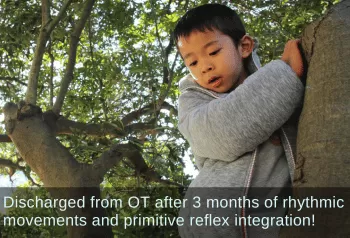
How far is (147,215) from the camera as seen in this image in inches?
147

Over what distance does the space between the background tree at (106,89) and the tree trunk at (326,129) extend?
8.42 feet

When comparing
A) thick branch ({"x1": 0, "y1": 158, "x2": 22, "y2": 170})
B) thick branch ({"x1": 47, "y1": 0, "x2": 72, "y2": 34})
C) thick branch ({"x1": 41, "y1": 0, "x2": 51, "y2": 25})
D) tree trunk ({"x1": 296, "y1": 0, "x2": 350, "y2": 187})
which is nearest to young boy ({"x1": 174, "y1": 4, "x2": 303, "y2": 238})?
tree trunk ({"x1": 296, "y1": 0, "x2": 350, "y2": 187})

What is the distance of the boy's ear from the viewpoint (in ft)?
5.26

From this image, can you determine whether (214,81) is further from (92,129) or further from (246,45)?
(92,129)

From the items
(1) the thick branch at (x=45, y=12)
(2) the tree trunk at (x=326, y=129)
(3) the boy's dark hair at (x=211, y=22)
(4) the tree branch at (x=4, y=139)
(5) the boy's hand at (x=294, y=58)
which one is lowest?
(2) the tree trunk at (x=326, y=129)

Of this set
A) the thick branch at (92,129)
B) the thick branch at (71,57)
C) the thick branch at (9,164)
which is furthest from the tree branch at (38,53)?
the thick branch at (9,164)

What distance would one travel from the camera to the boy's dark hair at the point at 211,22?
61.1 inches

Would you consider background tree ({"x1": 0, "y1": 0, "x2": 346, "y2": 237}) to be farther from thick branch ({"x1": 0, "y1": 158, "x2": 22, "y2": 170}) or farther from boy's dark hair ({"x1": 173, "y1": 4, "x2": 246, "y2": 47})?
boy's dark hair ({"x1": 173, "y1": 4, "x2": 246, "y2": 47})

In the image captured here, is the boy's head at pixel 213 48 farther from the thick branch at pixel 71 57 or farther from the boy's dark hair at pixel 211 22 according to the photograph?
the thick branch at pixel 71 57

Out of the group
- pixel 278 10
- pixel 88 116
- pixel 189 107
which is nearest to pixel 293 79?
pixel 189 107

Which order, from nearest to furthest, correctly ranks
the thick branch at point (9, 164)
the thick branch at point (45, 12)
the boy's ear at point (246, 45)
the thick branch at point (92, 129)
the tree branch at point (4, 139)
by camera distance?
the boy's ear at point (246, 45)
the thick branch at point (92, 129)
the thick branch at point (45, 12)
the tree branch at point (4, 139)
the thick branch at point (9, 164)

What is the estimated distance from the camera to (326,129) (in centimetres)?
103

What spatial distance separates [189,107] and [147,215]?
241cm

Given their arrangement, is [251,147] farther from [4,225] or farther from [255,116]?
[4,225]
